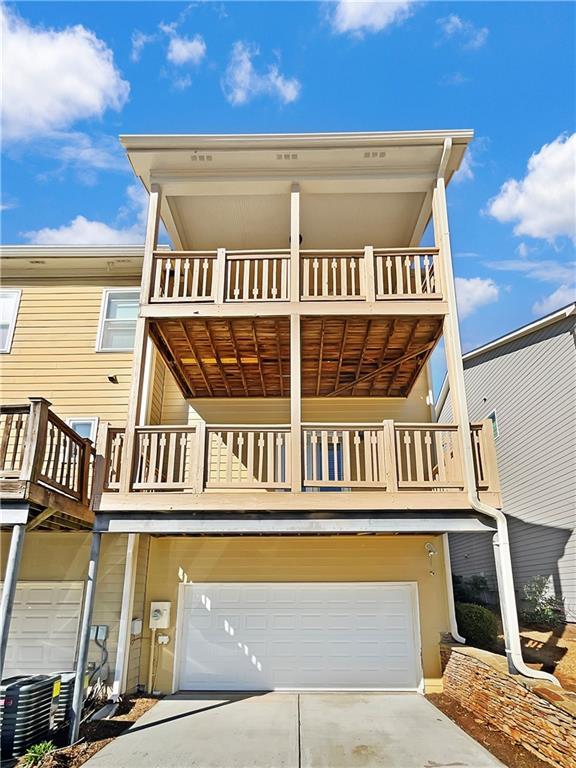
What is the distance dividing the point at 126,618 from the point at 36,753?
2801mm

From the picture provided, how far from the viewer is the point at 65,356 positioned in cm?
992

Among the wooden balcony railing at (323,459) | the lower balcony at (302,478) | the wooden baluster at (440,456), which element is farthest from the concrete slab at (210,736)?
the wooden baluster at (440,456)

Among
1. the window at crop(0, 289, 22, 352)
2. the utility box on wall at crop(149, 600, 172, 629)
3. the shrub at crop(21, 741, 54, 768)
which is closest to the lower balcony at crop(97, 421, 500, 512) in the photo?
the shrub at crop(21, 741, 54, 768)

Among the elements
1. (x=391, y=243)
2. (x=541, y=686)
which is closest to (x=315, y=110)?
(x=391, y=243)

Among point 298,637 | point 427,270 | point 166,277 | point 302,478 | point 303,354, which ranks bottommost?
point 298,637

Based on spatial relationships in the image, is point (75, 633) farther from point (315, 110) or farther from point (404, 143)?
point (315, 110)

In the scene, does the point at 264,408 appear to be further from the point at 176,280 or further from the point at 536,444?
the point at 536,444

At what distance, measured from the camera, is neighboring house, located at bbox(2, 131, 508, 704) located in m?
6.68

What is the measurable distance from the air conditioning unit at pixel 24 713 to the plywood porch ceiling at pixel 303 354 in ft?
17.1

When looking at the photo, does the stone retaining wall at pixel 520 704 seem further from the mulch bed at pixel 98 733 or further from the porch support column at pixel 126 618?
the porch support column at pixel 126 618

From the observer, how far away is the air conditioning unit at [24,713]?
5641 millimetres

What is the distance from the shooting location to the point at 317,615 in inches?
347

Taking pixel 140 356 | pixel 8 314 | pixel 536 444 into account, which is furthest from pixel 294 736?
pixel 8 314

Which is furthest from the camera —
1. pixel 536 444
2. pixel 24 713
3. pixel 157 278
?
pixel 536 444
